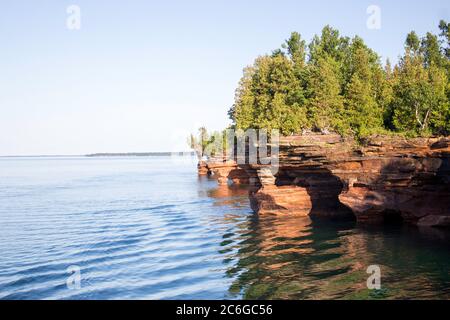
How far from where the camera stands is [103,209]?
47688mm

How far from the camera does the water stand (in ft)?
62.5

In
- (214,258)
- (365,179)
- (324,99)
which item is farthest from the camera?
(324,99)

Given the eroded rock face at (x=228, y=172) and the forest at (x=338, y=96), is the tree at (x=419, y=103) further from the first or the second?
the eroded rock face at (x=228, y=172)

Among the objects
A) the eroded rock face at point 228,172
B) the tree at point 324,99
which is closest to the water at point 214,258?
the tree at point 324,99

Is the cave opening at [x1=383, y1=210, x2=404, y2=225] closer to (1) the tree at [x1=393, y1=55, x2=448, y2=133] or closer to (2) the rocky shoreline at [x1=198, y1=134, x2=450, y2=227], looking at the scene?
(2) the rocky shoreline at [x1=198, y1=134, x2=450, y2=227]

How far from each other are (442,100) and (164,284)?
2545 cm

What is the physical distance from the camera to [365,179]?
30266 mm

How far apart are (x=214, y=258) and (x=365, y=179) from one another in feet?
42.2

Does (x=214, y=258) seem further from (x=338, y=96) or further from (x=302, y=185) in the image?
(x=338, y=96)

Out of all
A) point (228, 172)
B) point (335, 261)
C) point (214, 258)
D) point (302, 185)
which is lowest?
point (214, 258)

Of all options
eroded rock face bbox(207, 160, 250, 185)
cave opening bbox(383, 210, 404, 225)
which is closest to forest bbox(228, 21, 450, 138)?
cave opening bbox(383, 210, 404, 225)

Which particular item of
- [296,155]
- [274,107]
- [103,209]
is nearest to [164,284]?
[296,155]

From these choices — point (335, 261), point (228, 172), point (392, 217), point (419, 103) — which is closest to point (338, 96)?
point (419, 103)

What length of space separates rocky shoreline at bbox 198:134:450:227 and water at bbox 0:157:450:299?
1796mm
